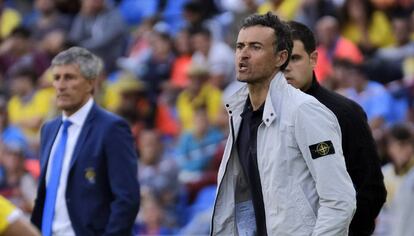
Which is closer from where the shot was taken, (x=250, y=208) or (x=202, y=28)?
(x=250, y=208)

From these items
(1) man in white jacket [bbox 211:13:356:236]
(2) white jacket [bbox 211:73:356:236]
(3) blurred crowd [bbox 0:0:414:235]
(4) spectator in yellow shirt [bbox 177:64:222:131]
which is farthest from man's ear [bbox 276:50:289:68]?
(4) spectator in yellow shirt [bbox 177:64:222:131]

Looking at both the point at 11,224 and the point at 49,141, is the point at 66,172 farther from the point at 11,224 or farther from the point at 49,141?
the point at 11,224

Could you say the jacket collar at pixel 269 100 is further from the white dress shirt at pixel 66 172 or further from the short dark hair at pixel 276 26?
the white dress shirt at pixel 66 172

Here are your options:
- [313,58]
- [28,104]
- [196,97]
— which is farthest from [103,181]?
[28,104]

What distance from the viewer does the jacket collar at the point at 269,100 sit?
546cm

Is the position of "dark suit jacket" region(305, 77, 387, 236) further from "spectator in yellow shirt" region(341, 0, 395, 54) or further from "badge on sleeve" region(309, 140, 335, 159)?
"spectator in yellow shirt" region(341, 0, 395, 54)

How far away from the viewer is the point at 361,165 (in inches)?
242

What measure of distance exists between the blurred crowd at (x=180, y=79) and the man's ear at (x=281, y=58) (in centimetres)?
486

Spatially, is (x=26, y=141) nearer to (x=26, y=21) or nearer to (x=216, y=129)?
(x=216, y=129)

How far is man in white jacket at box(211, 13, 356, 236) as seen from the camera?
207 inches

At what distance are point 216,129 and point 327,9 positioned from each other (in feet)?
7.03

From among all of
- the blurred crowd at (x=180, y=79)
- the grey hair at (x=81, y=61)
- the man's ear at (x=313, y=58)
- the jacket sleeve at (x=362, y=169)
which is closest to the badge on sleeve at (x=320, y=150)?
the jacket sleeve at (x=362, y=169)

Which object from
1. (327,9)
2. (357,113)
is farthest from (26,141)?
(357,113)

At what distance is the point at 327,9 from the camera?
13633 millimetres
